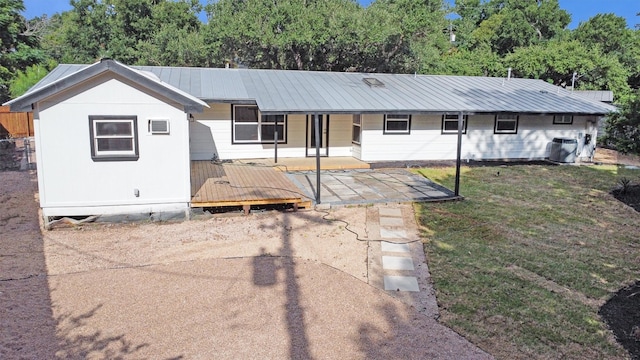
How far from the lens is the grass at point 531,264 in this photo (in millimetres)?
4492

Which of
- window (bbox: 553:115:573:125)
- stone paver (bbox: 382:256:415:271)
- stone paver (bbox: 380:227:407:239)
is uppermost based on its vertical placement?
window (bbox: 553:115:573:125)

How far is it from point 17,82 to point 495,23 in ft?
108

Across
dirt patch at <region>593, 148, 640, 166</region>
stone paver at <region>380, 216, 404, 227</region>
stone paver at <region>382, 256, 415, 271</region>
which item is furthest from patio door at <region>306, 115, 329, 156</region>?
dirt patch at <region>593, 148, 640, 166</region>

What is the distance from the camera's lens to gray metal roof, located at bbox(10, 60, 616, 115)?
37.4 feet

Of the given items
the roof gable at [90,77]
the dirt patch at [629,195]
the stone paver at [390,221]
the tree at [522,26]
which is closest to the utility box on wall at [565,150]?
the dirt patch at [629,195]

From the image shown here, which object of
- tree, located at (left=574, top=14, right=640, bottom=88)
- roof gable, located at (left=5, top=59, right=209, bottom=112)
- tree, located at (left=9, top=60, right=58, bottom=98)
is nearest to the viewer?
roof gable, located at (left=5, top=59, right=209, bottom=112)

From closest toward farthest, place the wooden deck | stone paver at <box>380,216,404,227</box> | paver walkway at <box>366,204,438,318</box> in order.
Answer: paver walkway at <box>366,204,438,318</box>
stone paver at <box>380,216,404,227</box>
the wooden deck

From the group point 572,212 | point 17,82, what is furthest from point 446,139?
point 17,82

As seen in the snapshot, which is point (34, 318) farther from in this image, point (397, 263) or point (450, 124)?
point (450, 124)

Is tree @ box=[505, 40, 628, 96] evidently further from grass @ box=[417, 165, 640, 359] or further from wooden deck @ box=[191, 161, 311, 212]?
wooden deck @ box=[191, 161, 311, 212]

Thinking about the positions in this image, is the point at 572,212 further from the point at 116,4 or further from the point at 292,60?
the point at 116,4

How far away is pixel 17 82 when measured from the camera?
22688 mm

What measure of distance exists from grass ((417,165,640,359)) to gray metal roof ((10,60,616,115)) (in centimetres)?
317

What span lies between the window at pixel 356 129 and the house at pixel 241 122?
0.06 m
